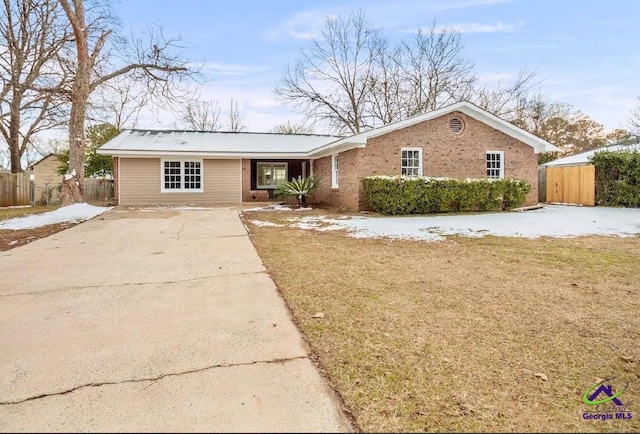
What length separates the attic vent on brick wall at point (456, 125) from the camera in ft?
46.2

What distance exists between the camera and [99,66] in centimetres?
1557

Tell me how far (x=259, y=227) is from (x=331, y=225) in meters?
1.92

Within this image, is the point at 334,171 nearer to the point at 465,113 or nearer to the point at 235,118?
the point at 465,113

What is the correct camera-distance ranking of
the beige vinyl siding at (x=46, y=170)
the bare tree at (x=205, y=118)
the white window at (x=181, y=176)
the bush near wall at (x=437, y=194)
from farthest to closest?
the bare tree at (x=205, y=118) < the beige vinyl siding at (x=46, y=170) < the white window at (x=181, y=176) < the bush near wall at (x=437, y=194)

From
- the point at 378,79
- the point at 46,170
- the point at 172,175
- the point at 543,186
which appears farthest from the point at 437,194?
the point at 46,170

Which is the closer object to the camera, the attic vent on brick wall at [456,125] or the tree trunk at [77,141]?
the attic vent on brick wall at [456,125]

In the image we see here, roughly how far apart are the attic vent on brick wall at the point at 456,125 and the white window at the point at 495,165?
170 centimetres

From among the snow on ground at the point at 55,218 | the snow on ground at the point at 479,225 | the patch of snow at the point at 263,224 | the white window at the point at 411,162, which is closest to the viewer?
the snow on ground at the point at 479,225

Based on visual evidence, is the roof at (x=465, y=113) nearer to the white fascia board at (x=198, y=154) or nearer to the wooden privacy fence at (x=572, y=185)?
the wooden privacy fence at (x=572, y=185)

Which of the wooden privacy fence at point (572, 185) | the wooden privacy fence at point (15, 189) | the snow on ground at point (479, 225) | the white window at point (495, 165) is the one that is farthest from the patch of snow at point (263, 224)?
the wooden privacy fence at point (15, 189)

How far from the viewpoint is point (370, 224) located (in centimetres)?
1009

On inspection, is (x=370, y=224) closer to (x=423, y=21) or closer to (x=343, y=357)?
(x=343, y=357)

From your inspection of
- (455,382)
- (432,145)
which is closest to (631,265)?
(455,382)

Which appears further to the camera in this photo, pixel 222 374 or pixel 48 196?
pixel 48 196
